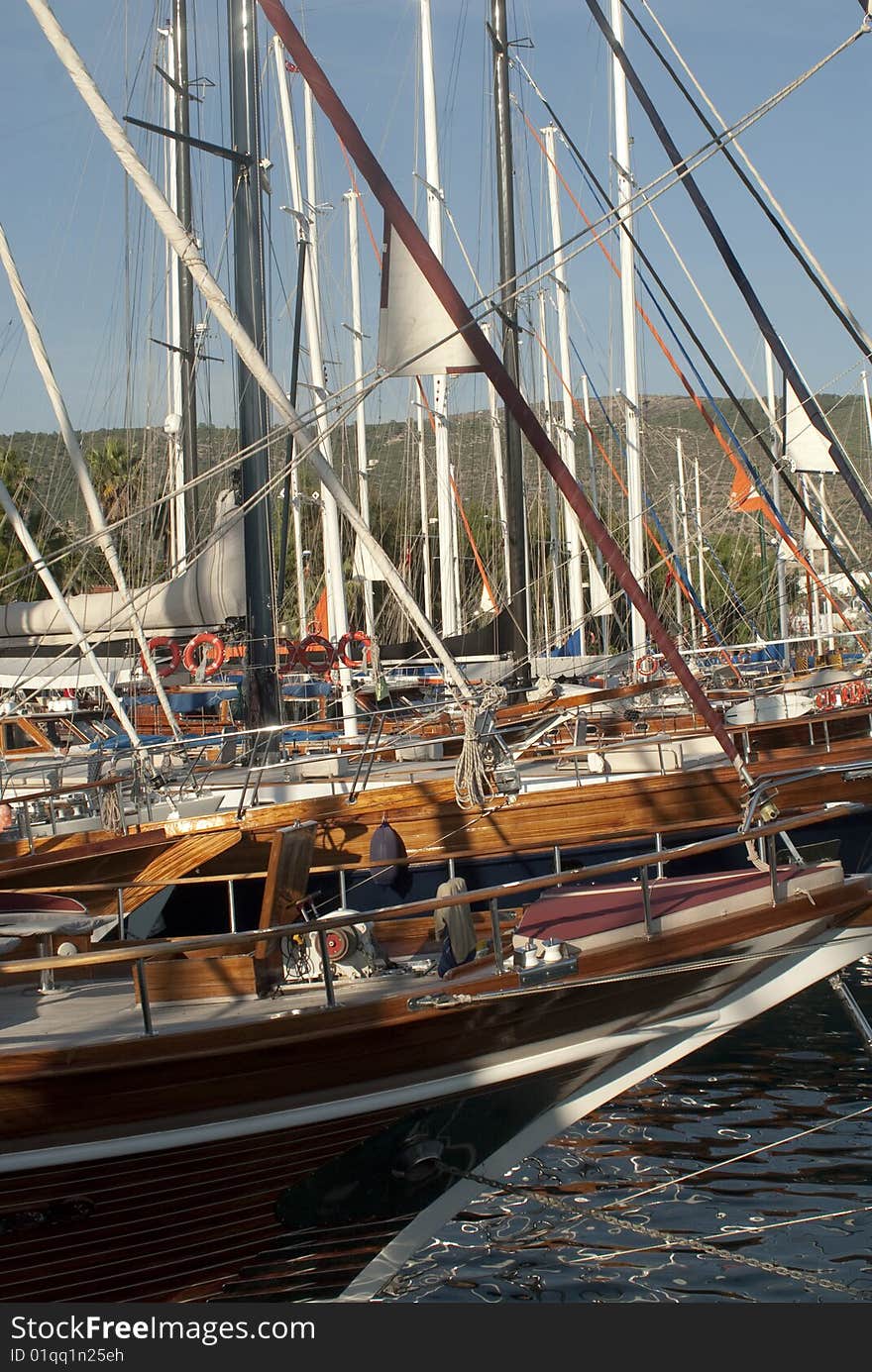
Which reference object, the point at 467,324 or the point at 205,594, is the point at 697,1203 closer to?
the point at 467,324

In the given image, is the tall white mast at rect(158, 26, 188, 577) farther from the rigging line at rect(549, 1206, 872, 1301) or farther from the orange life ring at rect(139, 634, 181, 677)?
the rigging line at rect(549, 1206, 872, 1301)

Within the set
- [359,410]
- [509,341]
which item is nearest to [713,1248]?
[509,341]

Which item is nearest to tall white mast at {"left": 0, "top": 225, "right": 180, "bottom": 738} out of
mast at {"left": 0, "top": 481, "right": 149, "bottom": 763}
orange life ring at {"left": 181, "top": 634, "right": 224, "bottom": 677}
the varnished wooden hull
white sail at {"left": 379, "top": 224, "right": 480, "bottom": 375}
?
mast at {"left": 0, "top": 481, "right": 149, "bottom": 763}

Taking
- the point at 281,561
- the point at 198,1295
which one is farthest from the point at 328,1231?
the point at 281,561

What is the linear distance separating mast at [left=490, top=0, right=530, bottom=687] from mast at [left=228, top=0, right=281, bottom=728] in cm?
632

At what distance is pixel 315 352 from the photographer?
22.0 meters

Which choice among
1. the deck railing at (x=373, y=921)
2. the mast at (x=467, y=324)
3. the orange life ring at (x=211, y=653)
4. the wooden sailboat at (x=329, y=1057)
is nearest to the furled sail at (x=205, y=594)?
the orange life ring at (x=211, y=653)

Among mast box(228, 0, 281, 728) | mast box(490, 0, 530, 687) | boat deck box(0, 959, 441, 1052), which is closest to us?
boat deck box(0, 959, 441, 1052)

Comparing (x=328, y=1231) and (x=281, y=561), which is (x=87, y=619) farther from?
(x=328, y=1231)

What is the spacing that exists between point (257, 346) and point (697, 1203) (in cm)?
937

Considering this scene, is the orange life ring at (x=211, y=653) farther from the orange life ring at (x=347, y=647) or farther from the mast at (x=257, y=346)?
the orange life ring at (x=347, y=647)

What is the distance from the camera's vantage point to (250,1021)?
6.49 meters

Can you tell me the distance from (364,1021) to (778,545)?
19331 mm

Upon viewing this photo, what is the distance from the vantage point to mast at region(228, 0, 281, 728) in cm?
1373
